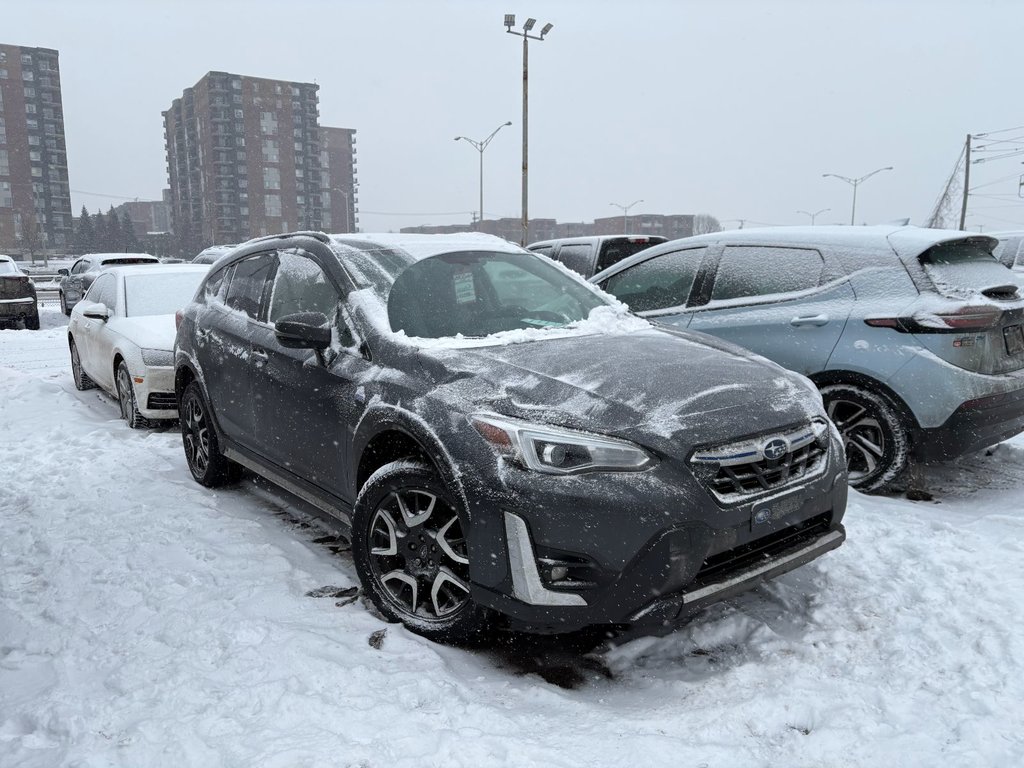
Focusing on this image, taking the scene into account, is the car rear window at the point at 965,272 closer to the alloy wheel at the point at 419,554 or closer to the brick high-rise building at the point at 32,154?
the alloy wheel at the point at 419,554

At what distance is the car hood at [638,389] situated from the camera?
112 inches

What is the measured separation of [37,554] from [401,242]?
8.59 ft

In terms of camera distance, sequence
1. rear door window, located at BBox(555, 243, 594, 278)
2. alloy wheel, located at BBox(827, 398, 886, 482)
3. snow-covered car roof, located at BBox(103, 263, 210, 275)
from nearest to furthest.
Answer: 1. alloy wheel, located at BBox(827, 398, 886, 482)
2. snow-covered car roof, located at BBox(103, 263, 210, 275)
3. rear door window, located at BBox(555, 243, 594, 278)

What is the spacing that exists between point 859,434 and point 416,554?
10.4ft

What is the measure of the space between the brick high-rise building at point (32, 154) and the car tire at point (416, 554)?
103m

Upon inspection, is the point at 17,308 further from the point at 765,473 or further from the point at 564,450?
the point at 765,473

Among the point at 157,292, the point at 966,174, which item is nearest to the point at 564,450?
the point at 157,292

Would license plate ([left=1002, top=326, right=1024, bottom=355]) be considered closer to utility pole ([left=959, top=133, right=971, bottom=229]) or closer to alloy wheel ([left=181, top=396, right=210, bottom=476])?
alloy wheel ([left=181, top=396, right=210, bottom=476])

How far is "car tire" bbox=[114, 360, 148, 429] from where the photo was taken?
23.2ft

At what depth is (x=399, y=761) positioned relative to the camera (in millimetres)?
2463

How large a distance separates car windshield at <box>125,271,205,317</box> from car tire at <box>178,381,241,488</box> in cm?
272

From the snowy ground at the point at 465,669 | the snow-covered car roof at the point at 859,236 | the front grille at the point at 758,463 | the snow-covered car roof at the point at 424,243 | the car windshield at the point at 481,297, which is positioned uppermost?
the snow-covered car roof at the point at 859,236

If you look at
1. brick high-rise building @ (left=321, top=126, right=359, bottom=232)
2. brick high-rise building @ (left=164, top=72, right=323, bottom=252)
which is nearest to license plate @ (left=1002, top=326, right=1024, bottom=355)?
brick high-rise building @ (left=164, top=72, right=323, bottom=252)

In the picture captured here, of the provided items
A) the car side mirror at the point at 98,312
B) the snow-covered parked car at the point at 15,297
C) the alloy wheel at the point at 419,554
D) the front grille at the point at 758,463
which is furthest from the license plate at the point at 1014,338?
the snow-covered parked car at the point at 15,297
